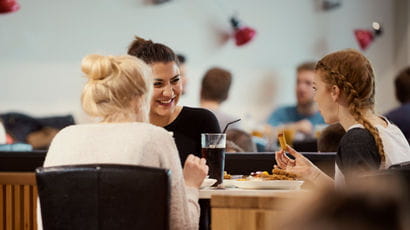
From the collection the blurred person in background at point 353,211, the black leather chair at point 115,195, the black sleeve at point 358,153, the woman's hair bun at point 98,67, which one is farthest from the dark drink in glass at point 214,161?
the blurred person in background at point 353,211

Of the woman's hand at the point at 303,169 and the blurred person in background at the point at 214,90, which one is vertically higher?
the blurred person in background at the point at 214,90

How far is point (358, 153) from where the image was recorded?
2369mm

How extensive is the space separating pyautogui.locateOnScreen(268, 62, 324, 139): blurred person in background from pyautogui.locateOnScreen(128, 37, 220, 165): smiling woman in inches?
191

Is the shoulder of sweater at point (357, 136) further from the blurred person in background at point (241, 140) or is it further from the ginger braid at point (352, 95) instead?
the blurred person in background at point (241, 140)

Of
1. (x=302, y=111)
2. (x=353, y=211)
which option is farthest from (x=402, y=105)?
(x=353, y=211)

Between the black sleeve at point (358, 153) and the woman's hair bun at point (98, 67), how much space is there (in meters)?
0.73

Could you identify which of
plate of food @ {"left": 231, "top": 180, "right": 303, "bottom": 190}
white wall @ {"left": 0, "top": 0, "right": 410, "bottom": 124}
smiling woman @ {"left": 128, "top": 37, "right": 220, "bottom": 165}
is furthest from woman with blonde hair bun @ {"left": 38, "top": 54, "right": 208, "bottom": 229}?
white wall @ {"left": 0, "top": 0, "right": 410, "bottom": 124}

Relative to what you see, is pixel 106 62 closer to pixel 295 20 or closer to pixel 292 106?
pixel 292 106

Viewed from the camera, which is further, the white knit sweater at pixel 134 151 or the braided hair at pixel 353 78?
the braided hair at pixel 353 78

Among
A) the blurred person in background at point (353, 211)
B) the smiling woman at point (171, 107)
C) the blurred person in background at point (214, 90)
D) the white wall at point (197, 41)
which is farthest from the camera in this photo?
the white wall at point (197, 41)

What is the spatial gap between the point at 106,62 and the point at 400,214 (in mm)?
1715

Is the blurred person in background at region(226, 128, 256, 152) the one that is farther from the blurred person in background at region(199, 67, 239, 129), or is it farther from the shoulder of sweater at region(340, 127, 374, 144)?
the shoulder of sweater at region(340, 127, 374, 144)

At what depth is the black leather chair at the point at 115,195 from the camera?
6.46 feet

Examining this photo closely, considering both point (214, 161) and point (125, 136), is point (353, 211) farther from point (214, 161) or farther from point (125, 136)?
point (214, 161)
